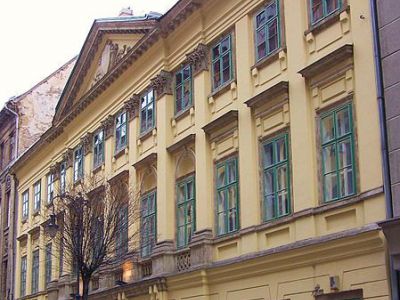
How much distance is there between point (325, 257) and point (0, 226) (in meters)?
30.0

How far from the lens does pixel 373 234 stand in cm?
1434

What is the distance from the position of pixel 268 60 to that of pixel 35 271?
20464 millimetres

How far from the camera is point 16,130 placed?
41531 millimetres

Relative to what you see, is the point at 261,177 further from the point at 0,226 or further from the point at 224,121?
the point at 0,226

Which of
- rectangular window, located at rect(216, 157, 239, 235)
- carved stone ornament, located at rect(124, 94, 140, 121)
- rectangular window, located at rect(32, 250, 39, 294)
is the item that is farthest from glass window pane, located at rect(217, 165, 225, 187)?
rectangular window, located at rect(32, 250, 39, 294)

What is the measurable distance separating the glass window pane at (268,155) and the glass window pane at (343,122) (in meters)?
2.61

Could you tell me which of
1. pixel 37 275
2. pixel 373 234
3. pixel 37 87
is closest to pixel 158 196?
pixel 373 234

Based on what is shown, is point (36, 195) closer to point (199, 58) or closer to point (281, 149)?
point (199, 58)

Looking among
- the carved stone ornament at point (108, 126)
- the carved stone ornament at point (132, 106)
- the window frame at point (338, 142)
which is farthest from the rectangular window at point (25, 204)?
the window frame at point (338, 142)

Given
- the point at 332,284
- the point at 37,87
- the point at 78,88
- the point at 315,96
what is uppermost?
the point at 37,87

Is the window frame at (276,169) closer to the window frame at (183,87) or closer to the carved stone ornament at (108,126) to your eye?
→ the window frame at (183,87)

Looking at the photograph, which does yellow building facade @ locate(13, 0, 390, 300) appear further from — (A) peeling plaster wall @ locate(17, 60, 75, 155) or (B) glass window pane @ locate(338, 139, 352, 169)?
(A) peeling plaster wall @ locate(17, 60, 75, 155)

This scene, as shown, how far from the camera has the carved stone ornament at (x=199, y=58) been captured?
21844mm

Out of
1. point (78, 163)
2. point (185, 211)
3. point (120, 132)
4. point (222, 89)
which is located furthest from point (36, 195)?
point (222, 89)
